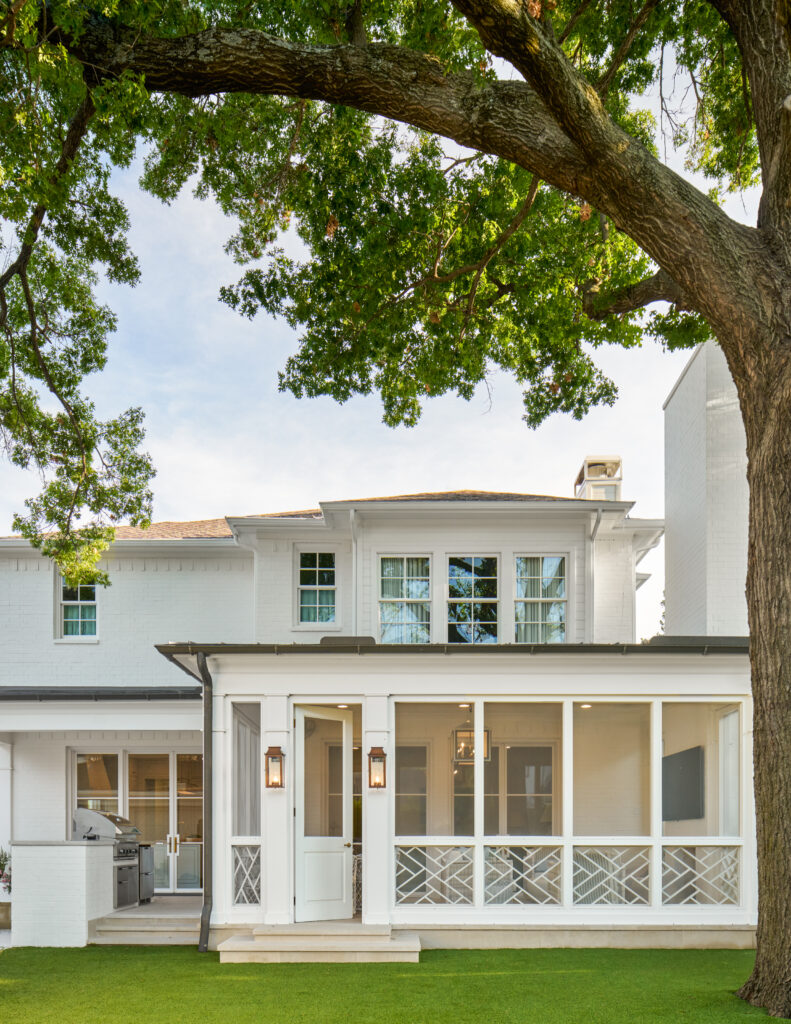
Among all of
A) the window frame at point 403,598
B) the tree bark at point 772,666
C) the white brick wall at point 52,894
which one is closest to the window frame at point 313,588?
the window frame at point 403,598

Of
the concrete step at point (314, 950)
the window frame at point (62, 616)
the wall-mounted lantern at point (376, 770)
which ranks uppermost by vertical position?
the window frame at point (62, 616)

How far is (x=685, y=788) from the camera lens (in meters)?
14.3

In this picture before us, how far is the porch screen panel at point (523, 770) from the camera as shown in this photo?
15.8 m

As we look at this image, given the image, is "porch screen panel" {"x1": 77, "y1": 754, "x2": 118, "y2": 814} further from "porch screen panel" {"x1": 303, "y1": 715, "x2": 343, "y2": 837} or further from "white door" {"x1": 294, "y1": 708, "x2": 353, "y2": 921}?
"white door" {"x1": 294, "y1": 708, "x2": 353, "y2": 921}

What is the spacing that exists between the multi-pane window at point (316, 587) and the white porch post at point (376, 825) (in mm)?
4736

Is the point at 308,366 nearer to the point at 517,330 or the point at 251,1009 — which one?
the point at 517,330

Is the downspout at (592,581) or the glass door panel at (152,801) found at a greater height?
the downspout at (592,581)

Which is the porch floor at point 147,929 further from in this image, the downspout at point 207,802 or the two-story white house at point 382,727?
the downspout at point 207,802

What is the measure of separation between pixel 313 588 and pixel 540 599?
149 inches

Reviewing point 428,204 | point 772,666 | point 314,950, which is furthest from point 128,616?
point 772,666

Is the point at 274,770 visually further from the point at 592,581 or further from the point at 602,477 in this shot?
the point at 602,477

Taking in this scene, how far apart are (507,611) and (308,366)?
6.04 m

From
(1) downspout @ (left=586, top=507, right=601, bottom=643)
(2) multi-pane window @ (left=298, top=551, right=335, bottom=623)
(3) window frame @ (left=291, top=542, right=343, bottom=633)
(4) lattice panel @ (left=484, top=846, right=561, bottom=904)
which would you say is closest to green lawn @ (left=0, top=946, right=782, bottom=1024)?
(4) lattice panel @ (left=484, top=846, right=561, bottom=904)

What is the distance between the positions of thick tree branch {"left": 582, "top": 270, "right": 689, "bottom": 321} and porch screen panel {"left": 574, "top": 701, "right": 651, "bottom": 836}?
22.9ft
